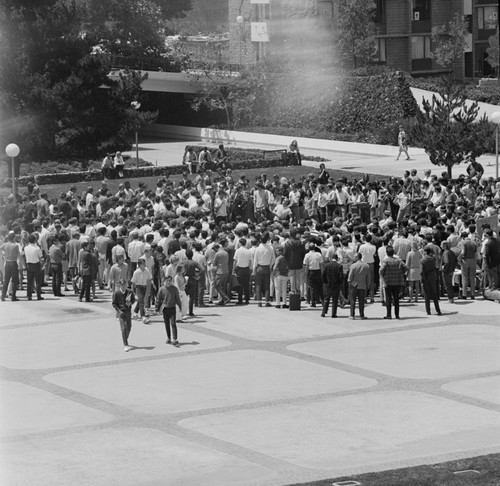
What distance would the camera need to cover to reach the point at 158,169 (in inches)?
2041

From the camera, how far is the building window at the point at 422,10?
8000 centimetres

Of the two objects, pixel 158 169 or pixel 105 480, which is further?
pixel 158 169

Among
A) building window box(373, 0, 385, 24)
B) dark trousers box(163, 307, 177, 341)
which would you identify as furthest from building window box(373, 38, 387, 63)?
dark trousers box(163, 307, 177, 341)

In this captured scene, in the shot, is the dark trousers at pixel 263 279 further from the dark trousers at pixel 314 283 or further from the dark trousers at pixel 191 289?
the dark trousers at pixel 191 289

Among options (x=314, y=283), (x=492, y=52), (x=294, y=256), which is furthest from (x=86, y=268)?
(x=492, y=52)

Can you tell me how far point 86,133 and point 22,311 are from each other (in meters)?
25.6

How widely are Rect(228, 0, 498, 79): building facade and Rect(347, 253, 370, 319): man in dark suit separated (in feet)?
166

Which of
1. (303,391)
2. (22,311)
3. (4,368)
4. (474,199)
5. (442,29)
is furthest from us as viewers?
(442,29)

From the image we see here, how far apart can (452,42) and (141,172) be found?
3144 centimetres

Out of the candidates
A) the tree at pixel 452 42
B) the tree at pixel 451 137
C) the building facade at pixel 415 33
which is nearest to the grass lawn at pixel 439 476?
the tree at pixel 451 137

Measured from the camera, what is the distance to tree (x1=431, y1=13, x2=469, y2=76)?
76375 mm

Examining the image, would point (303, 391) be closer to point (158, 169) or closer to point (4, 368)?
point (4, 368)

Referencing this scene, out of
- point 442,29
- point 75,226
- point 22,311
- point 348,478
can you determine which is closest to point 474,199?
point 75,226

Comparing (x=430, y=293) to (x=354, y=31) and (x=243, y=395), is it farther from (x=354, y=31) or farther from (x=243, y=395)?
(x=354, y=31)
